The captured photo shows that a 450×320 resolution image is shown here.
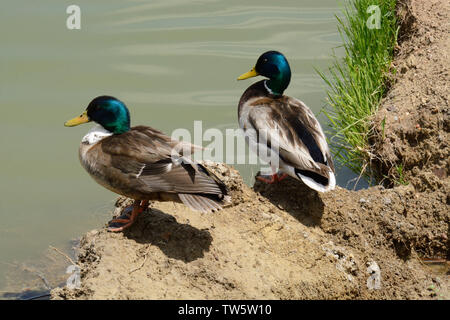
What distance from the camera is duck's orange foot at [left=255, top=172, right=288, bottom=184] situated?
479 cm

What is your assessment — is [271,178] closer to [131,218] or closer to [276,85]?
[276,85]

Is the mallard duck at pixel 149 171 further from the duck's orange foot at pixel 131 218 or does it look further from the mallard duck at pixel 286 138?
the mallard duck at pixel 286 138

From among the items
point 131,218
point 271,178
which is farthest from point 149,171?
point 271,178

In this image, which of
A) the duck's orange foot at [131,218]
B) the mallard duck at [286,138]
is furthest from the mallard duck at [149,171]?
the mallard duck at [286,138]

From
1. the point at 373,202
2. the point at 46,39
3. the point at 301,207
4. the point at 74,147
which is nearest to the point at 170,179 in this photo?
the point at 301,207

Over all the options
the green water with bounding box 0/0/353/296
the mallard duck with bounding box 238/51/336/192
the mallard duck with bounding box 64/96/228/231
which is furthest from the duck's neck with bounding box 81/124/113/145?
the green water with bounding box 0/0/353/296

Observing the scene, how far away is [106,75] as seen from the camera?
756 cm

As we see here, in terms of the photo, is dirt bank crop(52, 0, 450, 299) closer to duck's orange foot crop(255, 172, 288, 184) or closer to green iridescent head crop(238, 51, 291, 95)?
duck's orange foot crop(255, 172, 288, 184)

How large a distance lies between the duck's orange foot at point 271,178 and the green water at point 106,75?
52.5 inches

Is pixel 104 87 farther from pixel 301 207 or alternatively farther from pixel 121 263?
pixel 121 263

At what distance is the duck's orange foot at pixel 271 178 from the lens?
15.7 feet

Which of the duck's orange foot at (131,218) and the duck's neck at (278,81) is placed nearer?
the duck's orange foot at (131,218)

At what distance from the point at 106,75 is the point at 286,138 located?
332 centimetres

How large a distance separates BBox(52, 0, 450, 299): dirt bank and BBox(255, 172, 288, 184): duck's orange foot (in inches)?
1.7
